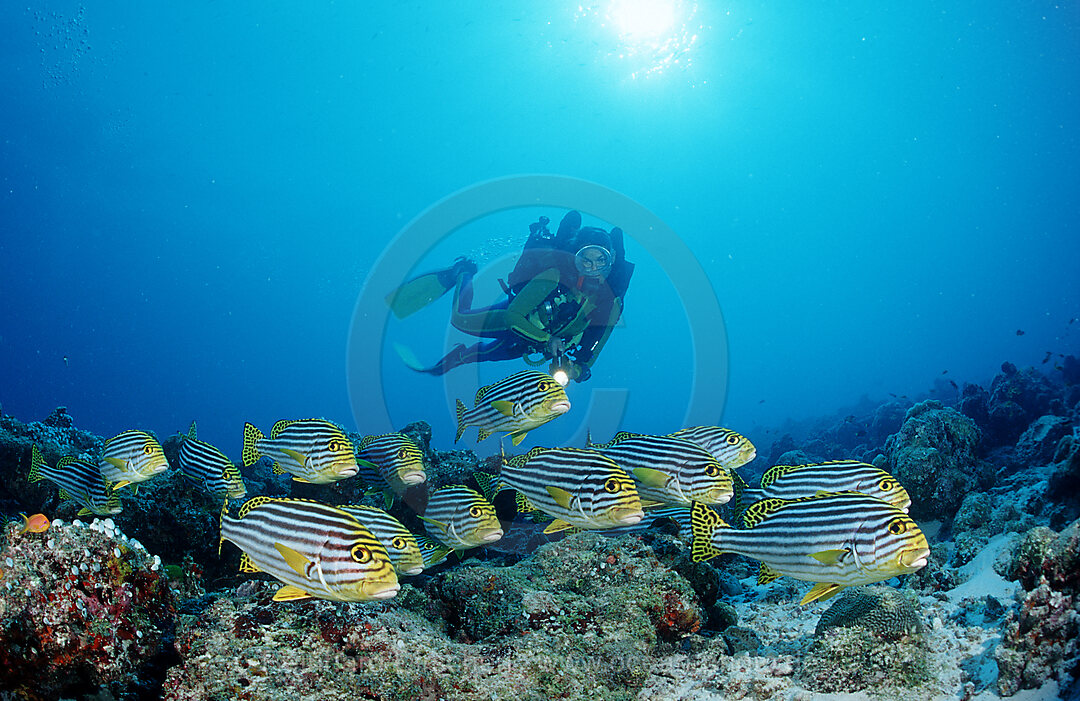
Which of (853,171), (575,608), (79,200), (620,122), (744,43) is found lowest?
(575,608)

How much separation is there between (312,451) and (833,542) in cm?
407

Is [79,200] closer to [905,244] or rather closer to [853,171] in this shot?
[853,171]

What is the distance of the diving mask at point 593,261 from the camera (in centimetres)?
1038

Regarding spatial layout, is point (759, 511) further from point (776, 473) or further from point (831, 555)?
point (776, 473)

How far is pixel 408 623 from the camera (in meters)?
3.26

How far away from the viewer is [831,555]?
2.71m

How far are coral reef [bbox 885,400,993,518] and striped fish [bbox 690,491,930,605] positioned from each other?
6087mm

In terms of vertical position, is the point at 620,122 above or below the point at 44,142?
above

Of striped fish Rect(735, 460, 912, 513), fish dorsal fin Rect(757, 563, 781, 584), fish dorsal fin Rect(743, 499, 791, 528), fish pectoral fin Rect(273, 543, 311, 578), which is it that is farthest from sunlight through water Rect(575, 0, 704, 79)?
fish pectoral fin Rect(273, 543, 311, 578)

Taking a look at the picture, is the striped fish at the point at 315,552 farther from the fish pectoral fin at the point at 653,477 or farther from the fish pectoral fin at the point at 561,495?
the fish pectoral fin at the point at 653,477

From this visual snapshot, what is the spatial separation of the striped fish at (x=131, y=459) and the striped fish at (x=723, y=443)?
5.58 metres

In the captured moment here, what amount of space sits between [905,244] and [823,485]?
140965 millimetres

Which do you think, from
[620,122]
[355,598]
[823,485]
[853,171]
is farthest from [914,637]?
[853,171]

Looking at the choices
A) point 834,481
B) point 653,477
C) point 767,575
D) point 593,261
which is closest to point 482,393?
point 653,477
